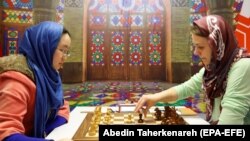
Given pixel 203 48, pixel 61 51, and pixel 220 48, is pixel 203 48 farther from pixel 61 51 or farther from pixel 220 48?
pixel 61 51

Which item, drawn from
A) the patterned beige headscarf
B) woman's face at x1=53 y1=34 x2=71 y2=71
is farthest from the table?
woman's face at x1=53 y1=34 x2=71 y2=71

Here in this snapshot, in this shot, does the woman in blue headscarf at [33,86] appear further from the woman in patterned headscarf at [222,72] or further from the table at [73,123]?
the woman in patterned headscarf at [222,72]

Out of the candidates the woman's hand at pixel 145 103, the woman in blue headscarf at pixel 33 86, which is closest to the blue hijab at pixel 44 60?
the woman in blue headscarf at pixel 33 86

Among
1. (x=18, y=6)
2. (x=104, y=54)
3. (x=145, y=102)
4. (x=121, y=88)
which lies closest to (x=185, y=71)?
(x=121, y=88)

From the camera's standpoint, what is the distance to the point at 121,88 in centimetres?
450

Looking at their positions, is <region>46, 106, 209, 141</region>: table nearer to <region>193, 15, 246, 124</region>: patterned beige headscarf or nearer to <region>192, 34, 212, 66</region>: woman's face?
<region>193, 15, 246, 124</region>: patterned beige headscarf

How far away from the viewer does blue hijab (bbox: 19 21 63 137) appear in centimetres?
156

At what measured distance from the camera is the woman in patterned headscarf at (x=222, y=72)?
1.50 m

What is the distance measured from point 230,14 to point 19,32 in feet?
11.1

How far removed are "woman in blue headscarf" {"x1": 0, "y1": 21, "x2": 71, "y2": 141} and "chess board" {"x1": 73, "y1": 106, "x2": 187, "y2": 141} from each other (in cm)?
20

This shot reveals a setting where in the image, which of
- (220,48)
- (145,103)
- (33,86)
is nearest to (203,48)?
(220,48)

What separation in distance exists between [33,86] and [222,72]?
1161mm

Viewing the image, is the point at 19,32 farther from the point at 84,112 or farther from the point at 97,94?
the point at 84,112

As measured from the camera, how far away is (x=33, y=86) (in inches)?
58.1
